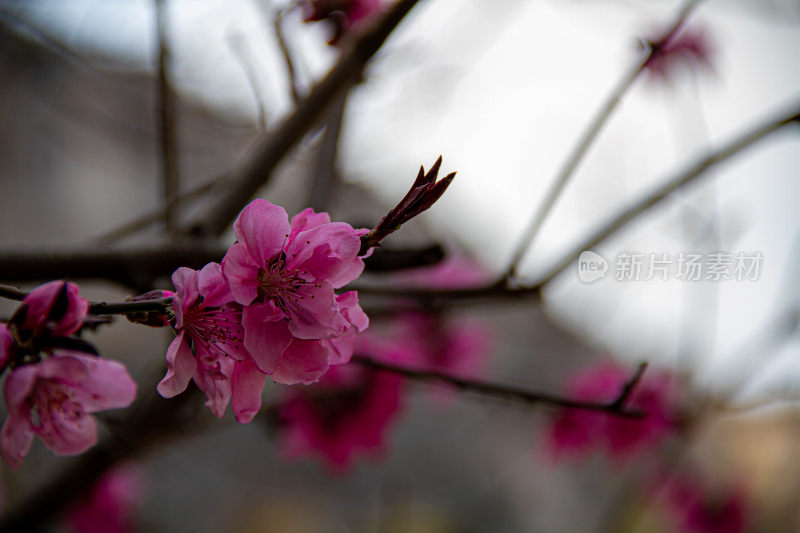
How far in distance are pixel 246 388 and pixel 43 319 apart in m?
0.13

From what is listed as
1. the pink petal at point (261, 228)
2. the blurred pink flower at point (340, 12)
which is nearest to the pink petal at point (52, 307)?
the pink petal at point (261, 228)

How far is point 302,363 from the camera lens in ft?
1.26

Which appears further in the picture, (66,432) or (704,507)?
(704,507)

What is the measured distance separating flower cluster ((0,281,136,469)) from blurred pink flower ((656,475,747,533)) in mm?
1584

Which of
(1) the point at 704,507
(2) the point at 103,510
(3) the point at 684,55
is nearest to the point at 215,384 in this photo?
(2) the point at 103,510

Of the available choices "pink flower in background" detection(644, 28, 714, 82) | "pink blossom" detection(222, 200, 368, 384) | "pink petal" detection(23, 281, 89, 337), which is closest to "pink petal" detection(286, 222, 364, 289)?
"pink blossom" detection(222, 200, 368, 384)

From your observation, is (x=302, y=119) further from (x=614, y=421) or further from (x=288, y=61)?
(x=614, y=421)

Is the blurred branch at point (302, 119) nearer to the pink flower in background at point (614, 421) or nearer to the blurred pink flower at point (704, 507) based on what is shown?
the pink flower in background at point (614, 421)

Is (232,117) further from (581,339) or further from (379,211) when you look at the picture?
(581,339)

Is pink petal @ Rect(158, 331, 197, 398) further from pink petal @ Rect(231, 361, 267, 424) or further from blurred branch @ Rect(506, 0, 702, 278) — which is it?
blurred branch @ Rect(506, 0, 702, 278)

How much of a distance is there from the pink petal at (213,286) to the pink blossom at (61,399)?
0.08m

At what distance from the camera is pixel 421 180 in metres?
0.33

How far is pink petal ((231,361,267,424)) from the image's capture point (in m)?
0.39

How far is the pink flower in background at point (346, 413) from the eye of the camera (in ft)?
3.52
